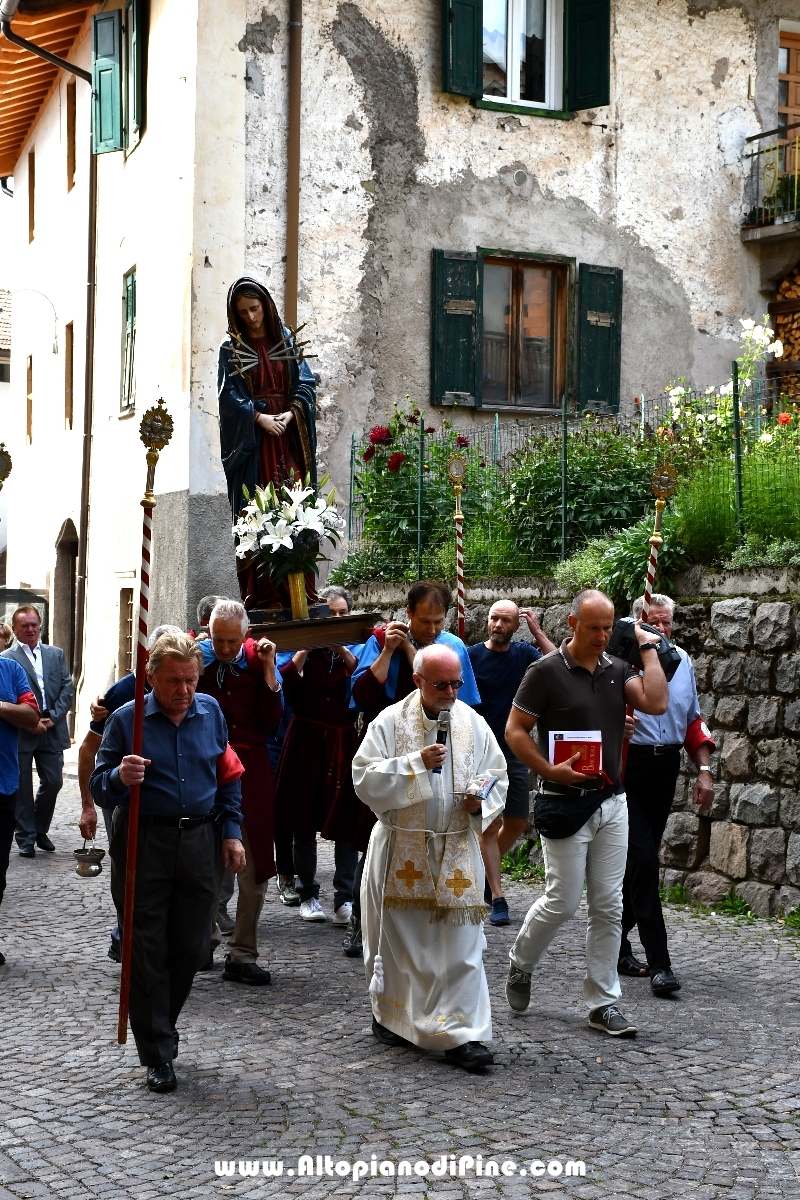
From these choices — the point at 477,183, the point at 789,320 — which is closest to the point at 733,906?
the point at 477,183

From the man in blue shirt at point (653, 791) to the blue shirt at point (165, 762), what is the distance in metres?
2.41

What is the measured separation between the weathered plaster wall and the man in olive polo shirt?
9.54 metres

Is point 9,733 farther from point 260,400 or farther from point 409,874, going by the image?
point 409,874

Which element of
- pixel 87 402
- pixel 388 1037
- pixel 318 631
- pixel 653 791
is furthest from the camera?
pixel 87 402

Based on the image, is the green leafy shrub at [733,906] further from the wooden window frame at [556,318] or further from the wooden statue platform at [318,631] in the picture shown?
the wooden window frame at [556,318]

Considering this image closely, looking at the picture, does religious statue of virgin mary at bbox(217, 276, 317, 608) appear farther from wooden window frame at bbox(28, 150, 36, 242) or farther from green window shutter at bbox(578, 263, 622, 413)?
wooden window frame at bbox(28, 150, 36, 242)

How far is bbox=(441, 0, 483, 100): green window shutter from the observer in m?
16.8

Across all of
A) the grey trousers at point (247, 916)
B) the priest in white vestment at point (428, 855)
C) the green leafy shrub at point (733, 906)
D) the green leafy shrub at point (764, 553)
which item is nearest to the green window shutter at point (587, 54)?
the green leafy shrub at point (764, 553)

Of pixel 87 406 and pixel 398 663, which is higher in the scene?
pixel 87 406

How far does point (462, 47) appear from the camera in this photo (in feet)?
55.3

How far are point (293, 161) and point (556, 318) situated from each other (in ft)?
11.2

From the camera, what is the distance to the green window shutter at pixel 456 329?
55.7 ft

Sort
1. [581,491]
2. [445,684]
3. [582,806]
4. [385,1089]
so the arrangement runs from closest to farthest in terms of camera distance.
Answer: [385,1089], [445,684], [582,806], [581,491]

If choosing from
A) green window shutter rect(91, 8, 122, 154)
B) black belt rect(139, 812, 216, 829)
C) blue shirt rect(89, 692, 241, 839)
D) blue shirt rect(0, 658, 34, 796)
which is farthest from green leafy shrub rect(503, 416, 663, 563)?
green window shutter rect(91, 8, 122, 154)
